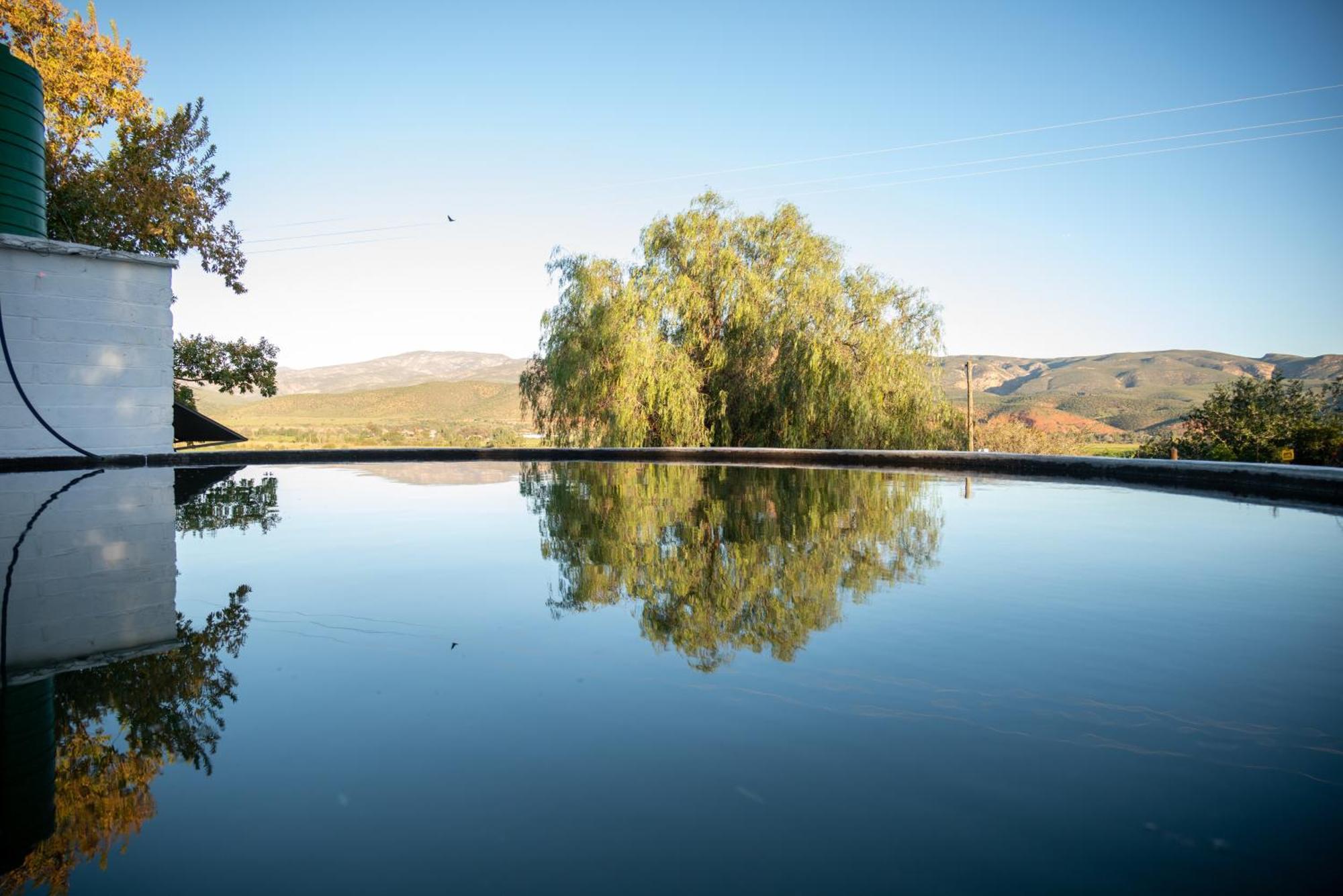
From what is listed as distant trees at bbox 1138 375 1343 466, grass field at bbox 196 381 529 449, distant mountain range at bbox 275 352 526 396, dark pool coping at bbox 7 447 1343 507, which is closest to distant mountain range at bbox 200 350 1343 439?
grass field at bbox 196 381 529 449

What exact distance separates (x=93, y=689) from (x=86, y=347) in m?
8.72

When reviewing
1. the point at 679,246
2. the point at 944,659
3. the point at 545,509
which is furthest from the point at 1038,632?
the point at 679,246

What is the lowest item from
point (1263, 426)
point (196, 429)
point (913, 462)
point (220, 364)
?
point (913, 462)

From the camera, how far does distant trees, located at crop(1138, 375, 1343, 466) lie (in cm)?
1584

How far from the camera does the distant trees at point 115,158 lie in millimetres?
13086

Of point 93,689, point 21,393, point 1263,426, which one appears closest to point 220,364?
point 21,393

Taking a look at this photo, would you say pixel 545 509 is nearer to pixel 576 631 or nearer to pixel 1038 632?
pixel 576 631

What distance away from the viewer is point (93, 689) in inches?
72.5

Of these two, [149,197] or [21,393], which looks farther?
[149,197]

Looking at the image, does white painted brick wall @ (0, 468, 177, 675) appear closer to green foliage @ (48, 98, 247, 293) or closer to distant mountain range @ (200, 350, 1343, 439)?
green foliage @ (48, 98, 247, 293)

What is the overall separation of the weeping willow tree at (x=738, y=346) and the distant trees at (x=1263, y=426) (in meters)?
7.13

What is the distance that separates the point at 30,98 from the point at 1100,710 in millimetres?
11508

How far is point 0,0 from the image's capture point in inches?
529

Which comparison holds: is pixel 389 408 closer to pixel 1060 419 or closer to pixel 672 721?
pixel 1060 419
